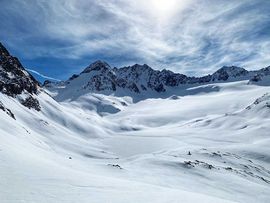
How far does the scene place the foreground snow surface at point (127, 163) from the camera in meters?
17.7

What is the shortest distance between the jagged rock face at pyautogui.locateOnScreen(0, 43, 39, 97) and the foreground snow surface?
642 cm

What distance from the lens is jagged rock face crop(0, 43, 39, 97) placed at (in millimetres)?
106387

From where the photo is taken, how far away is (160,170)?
2103 inches

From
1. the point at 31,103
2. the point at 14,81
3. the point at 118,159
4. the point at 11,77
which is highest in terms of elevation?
the point at 11,77

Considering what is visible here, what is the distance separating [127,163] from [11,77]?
74.1 m

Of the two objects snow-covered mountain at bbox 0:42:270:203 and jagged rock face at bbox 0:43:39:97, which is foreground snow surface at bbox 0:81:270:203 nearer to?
snow-covered mountain at bbox 0:42:270:203

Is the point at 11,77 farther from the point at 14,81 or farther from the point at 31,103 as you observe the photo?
the point at 31,103

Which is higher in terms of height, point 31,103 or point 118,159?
point 31,103

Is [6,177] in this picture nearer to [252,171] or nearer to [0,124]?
[0,124]

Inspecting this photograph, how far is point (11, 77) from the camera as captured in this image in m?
118

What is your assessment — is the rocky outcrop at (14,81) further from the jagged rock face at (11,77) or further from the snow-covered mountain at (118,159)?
the snow-covered mountain at (118,159)

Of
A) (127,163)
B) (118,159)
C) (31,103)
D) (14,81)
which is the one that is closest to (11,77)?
(14,81)

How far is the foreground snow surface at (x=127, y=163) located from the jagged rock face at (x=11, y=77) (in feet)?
21.1

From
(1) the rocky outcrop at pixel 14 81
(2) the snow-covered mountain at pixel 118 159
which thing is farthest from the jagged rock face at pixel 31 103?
(2) the snow-covered mountain at pixel 118 159
